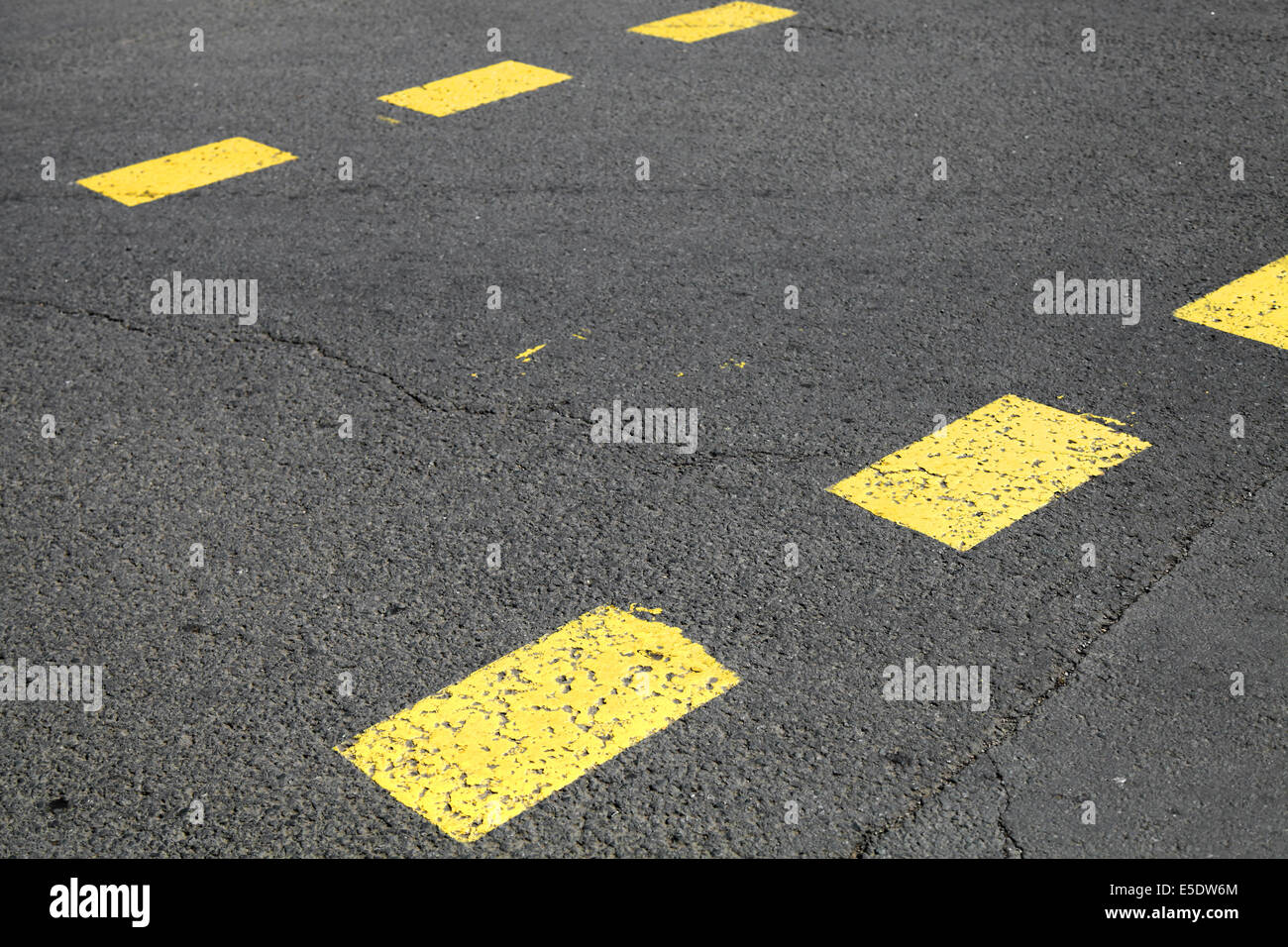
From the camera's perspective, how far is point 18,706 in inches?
114

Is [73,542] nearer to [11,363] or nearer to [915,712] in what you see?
[11,363]

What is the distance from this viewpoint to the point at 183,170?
5.88 metres

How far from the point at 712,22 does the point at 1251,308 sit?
14.3 ft

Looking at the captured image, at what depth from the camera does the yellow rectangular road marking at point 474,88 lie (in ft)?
21.4

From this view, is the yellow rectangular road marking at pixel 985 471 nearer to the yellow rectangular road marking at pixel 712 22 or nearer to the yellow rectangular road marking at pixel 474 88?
the yellow rectangular road marking at pixel 474 88

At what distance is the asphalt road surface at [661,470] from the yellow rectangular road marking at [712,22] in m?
0.99

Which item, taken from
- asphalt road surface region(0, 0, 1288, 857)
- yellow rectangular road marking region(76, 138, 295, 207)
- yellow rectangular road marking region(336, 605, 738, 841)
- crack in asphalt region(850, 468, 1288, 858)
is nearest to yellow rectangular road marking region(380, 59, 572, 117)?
asphalt road surface region(0, 0, 1288, 857)

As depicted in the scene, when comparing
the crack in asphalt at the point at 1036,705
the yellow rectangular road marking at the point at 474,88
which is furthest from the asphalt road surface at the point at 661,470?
the yellow rectangular road marking at the point at 474,88

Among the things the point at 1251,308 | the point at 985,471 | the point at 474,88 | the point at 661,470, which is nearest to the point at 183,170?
the point at 474,88

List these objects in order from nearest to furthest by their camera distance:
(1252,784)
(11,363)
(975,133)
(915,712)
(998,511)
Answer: (1252,784)
(915,712)
(998,511)
(11,363)
(975,133)
